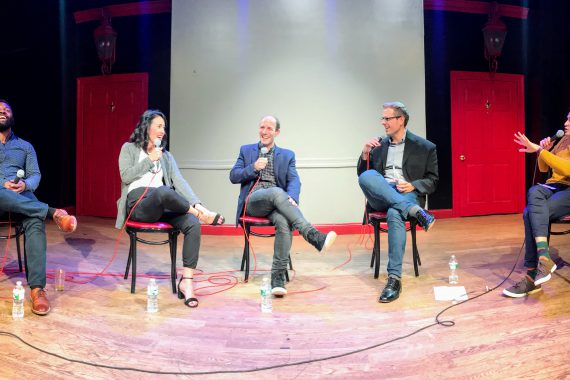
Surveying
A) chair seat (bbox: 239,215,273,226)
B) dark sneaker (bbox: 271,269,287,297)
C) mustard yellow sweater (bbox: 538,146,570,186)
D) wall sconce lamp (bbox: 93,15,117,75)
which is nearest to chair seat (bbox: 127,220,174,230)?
chair seat (bbox: 239,215,273,226)

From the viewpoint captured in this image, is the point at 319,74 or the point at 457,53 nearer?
the point at 319,74

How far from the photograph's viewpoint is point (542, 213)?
3.48 meters

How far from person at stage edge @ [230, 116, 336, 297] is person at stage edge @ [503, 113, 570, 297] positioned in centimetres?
127

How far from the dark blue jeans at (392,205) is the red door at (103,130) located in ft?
14.5

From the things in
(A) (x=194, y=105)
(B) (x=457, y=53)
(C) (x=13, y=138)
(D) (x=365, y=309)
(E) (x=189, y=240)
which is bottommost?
(D) (x=365, y=309)

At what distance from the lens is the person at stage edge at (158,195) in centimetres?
337

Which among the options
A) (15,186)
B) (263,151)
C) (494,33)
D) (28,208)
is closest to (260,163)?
(263,151)

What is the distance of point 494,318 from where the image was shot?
2.95 meters

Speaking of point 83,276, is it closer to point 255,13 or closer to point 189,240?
point 189,240

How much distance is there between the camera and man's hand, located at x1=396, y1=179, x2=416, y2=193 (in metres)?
3.81

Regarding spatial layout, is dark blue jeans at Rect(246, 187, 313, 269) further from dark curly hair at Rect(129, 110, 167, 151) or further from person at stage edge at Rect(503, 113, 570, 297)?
person at stage edge at Rect(503, 113, 570, 297)

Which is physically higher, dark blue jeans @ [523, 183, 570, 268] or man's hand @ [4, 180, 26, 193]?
man's hand @ [4, 180, 26, 193]

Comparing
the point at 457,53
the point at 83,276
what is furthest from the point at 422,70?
the point at 83,276

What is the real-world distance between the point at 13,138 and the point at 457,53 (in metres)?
5.78
